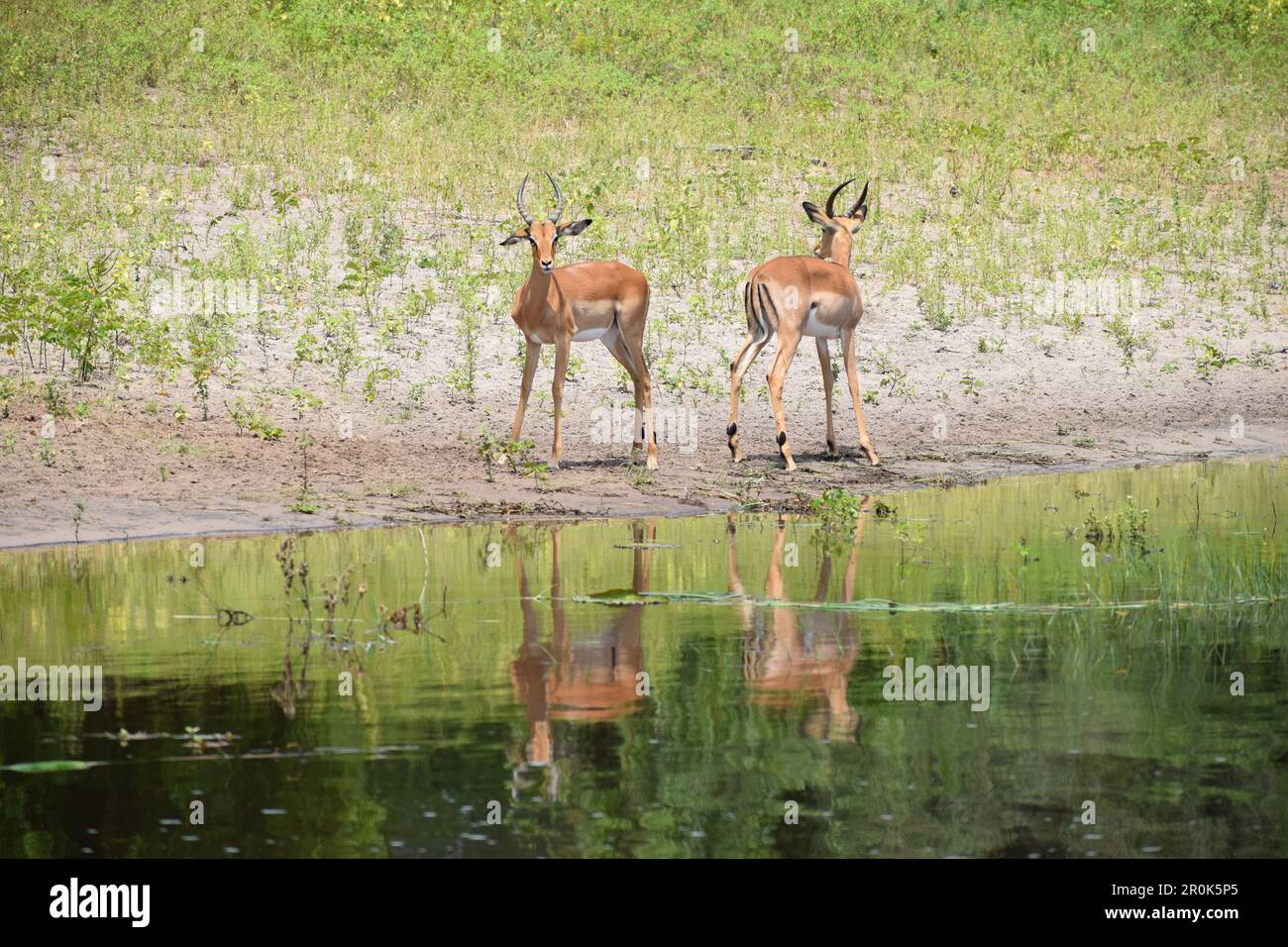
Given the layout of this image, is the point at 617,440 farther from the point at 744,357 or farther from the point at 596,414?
the point at 744,357

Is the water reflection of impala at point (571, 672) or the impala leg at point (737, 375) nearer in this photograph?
the water reflection of impala at point (571, 672)

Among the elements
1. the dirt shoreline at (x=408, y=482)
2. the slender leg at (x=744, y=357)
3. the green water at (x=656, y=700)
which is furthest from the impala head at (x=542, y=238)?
the green water at (x=656, y=700)

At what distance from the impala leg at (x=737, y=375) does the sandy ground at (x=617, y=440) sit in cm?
28

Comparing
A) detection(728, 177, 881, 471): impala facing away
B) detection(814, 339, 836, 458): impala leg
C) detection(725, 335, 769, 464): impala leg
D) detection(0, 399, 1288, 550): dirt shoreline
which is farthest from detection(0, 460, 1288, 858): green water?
detection(814, 339, 836, 458): impala leg

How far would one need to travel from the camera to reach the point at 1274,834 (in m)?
6.02

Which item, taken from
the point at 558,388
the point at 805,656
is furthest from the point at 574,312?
the point at 805,656

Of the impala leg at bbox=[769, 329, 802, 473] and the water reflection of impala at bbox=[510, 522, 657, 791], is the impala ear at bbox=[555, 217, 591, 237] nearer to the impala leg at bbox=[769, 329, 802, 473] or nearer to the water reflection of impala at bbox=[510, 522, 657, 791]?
the impala leg at bbox=[769, 329, 802, 473]

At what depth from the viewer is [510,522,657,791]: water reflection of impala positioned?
24.6ft

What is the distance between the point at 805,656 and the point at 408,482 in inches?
256

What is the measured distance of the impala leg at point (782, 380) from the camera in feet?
52.5

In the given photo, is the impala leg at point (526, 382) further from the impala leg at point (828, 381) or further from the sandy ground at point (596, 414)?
the impala leg at point (828, 381)

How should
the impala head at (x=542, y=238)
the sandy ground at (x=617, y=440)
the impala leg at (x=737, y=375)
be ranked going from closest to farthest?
the sandy ground at (x=617, y=440) → the impala head at (x=542, y=238) → the impala leg at (x=737, y=375)
